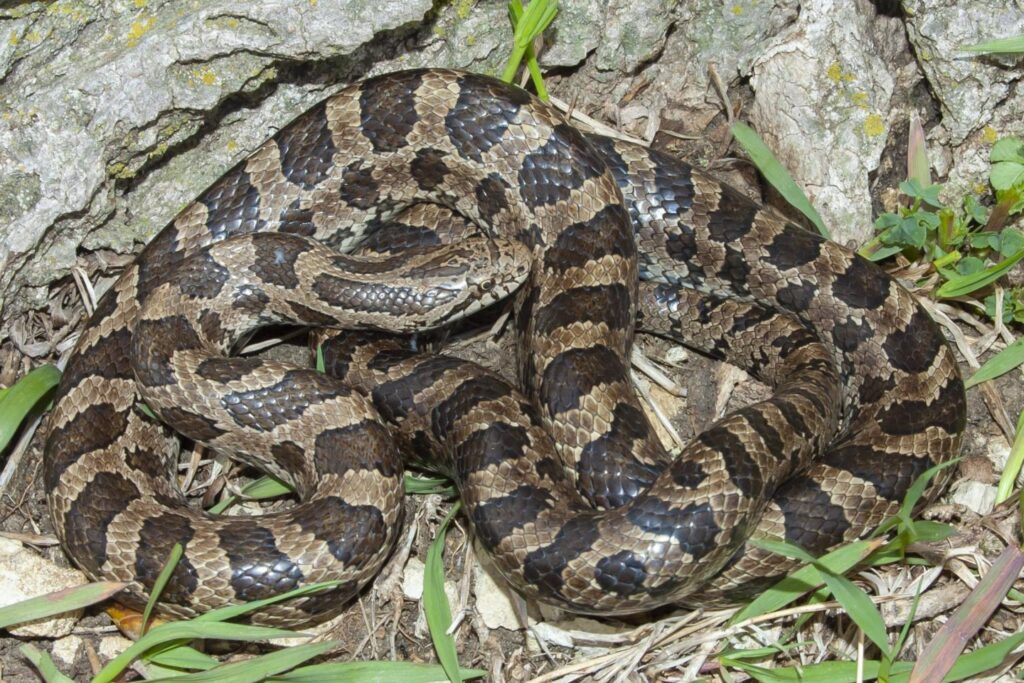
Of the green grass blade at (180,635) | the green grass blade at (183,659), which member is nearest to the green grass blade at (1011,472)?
the green grass blade at (180,635)

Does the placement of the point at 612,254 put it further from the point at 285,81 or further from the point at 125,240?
the point at 125,240

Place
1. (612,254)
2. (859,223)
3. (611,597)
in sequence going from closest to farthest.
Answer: (611,597) < (612,254) < (859,223)

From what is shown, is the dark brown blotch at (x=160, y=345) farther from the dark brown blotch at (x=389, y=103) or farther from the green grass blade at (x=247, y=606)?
the dark brown blotch at (x=389, y=103)

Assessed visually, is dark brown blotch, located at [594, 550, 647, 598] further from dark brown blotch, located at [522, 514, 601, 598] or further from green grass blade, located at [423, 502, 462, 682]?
green grass blade, located at [423, 502, 462, 682]

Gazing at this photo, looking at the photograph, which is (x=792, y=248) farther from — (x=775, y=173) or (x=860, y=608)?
(x=860, y=608)

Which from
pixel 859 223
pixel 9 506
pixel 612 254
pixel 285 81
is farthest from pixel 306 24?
pixel 859 223

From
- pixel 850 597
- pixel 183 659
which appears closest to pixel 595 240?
pixel 850 597
